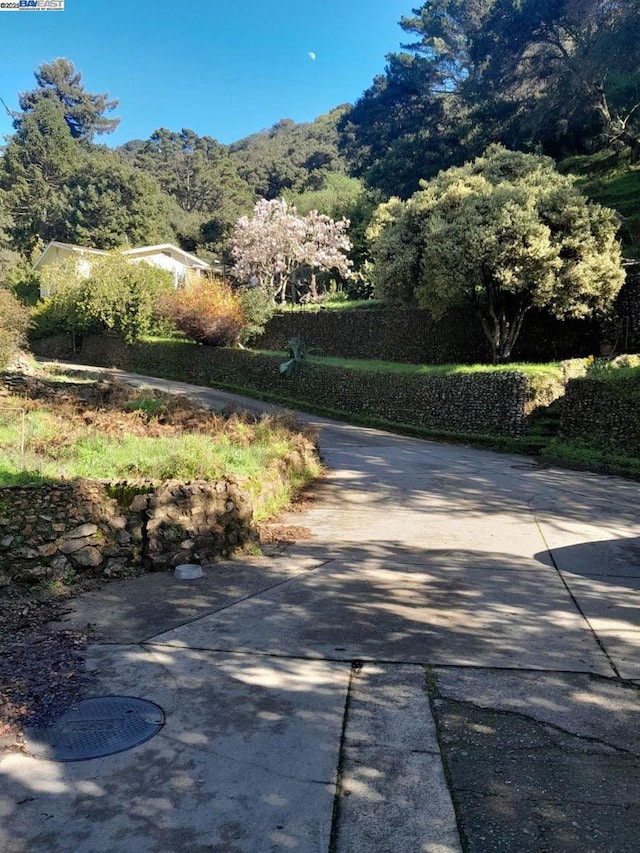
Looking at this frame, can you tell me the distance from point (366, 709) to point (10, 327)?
1898 centimetres

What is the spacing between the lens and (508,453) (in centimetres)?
1688

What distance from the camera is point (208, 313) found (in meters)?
30.4

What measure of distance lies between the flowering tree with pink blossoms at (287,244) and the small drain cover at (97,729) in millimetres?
33095

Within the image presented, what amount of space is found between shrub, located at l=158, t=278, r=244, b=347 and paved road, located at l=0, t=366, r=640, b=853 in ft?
79.6

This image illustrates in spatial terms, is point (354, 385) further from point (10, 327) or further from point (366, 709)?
point (366, 709)

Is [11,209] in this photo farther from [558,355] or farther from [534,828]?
[534,828]

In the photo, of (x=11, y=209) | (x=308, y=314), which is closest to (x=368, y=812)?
(x=308, y=314)

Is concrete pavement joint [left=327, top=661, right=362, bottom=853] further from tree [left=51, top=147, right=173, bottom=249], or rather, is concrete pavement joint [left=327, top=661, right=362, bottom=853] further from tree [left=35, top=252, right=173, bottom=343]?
tree [left=51, top=147, right=173, bottom=249]

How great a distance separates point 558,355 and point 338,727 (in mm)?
19664

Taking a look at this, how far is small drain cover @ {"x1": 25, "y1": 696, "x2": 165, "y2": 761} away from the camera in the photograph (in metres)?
3.30

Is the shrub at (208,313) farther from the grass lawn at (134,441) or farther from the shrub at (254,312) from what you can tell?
the grass lawn at (134,441)

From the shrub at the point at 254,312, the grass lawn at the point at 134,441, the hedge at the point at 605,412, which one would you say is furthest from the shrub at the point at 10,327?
the hedge at the point at 605,412

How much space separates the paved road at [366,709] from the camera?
277cm

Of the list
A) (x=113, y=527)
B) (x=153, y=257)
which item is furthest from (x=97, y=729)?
(x=153, y=257)
